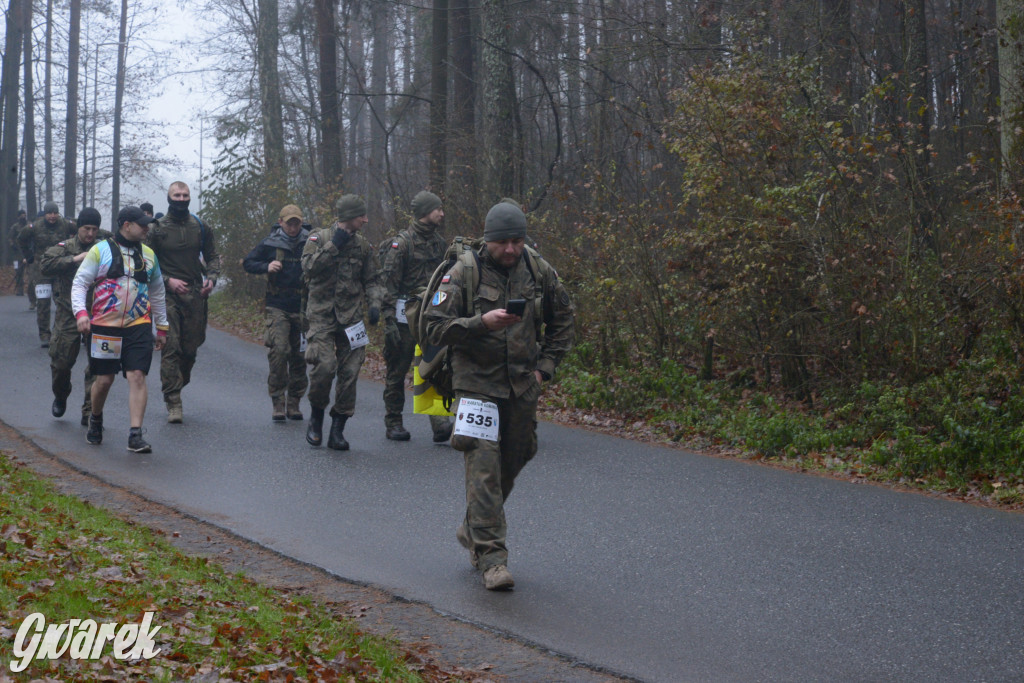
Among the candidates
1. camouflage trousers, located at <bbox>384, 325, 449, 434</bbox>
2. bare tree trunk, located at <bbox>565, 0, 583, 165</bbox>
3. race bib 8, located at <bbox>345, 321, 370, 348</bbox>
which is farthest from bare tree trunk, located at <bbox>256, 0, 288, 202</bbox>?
race bib 8, located at <bbox>345, 321, 370, 348</bbox>

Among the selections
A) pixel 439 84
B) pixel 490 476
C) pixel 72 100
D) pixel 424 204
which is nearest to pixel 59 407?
pixel 424 204

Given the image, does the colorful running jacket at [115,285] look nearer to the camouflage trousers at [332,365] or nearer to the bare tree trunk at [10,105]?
the camouflage trousers at [332,365]

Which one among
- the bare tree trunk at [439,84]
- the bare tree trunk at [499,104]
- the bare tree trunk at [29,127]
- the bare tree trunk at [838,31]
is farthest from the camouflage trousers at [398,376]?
the bare tree trunk at [29,127]

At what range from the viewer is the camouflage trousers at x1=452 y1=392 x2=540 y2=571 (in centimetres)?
636

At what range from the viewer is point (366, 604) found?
241 inches

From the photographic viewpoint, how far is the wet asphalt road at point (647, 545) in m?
5.37

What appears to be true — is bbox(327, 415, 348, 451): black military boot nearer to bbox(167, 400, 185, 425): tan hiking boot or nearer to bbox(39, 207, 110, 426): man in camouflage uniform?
bbox(167, 400, 185, 425): tan hiking boot

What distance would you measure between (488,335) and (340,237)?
4.45 metres

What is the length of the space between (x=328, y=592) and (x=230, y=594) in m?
0.67

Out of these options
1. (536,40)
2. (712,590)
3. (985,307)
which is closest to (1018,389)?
(985,307)

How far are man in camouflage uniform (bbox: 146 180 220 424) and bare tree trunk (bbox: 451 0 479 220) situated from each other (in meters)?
5.74

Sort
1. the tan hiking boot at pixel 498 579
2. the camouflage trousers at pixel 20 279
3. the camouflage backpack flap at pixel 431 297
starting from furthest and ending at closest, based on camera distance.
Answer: the camouflage trousers at pixel 20 279, the camouflage backpack flap at pixel 431 297, the tan hiking boot at pixel 498 579

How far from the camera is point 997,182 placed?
10773mm

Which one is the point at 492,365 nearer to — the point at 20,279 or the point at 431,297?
the point at 431,297
